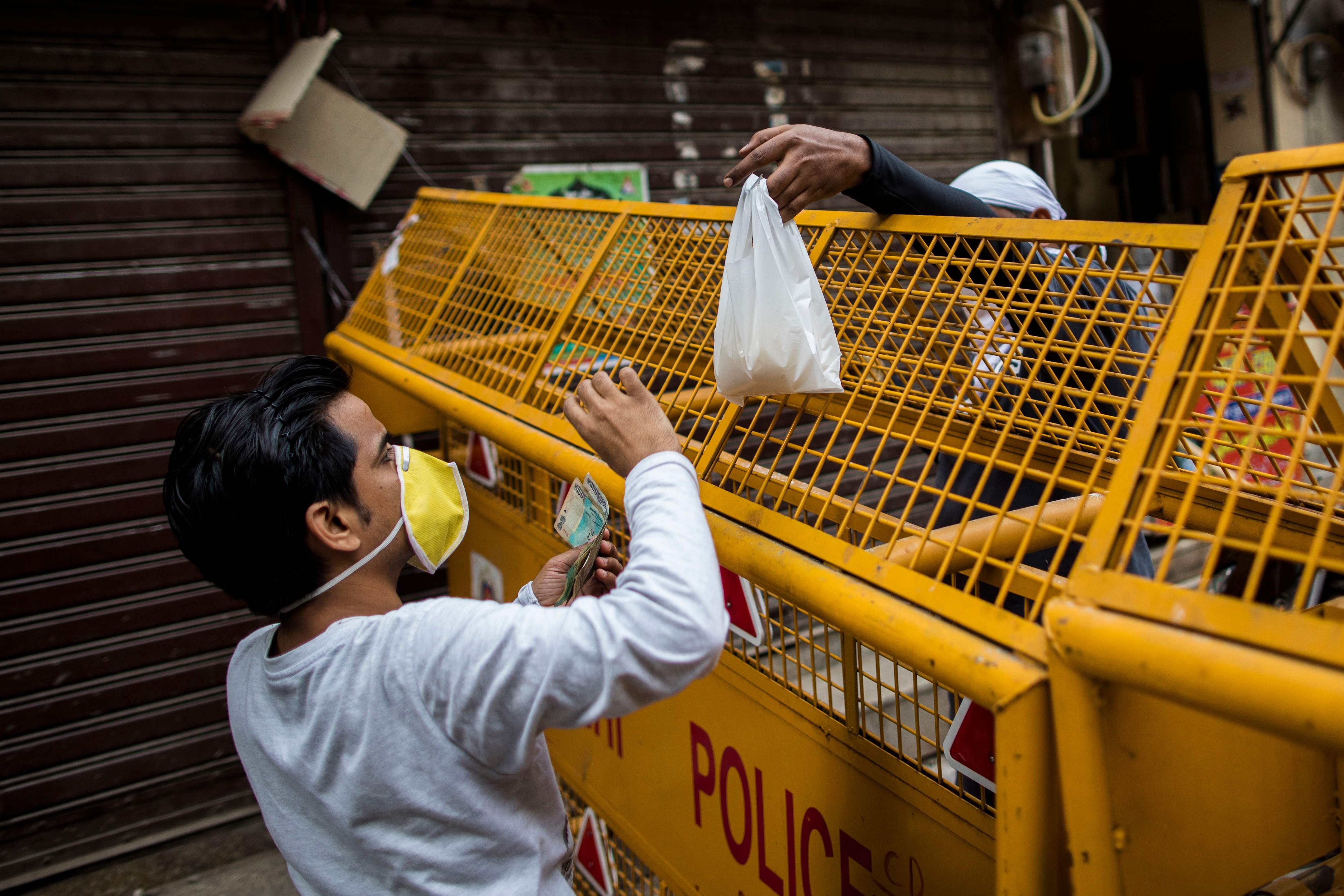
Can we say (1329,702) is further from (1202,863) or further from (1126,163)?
(1126,163)

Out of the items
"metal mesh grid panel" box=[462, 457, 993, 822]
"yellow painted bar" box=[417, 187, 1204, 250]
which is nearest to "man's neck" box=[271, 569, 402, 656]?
"metal mesh grid panel" box=[462, 457, 993, 822]

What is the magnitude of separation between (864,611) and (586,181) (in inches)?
153

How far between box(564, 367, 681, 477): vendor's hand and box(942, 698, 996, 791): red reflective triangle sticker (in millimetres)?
536

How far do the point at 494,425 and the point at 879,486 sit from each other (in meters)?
3.94

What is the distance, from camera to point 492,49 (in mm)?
4148

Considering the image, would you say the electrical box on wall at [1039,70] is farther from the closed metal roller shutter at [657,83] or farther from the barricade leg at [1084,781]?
the barricade leg at [1084,781]

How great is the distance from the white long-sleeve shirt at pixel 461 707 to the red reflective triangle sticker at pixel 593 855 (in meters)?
1.04

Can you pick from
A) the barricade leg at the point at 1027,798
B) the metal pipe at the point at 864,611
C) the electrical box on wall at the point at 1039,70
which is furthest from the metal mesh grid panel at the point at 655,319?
the electrical box on wall at the point at 1039,70

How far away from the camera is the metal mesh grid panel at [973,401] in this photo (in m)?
1.03

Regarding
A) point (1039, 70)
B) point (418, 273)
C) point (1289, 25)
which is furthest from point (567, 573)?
point (1289, 25)

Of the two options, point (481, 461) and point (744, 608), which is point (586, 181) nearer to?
point (481, 461)

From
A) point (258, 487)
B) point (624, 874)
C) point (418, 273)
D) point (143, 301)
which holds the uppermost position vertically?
point (143, 301)

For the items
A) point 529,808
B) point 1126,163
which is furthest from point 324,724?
point 1126,163

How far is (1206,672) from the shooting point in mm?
717
